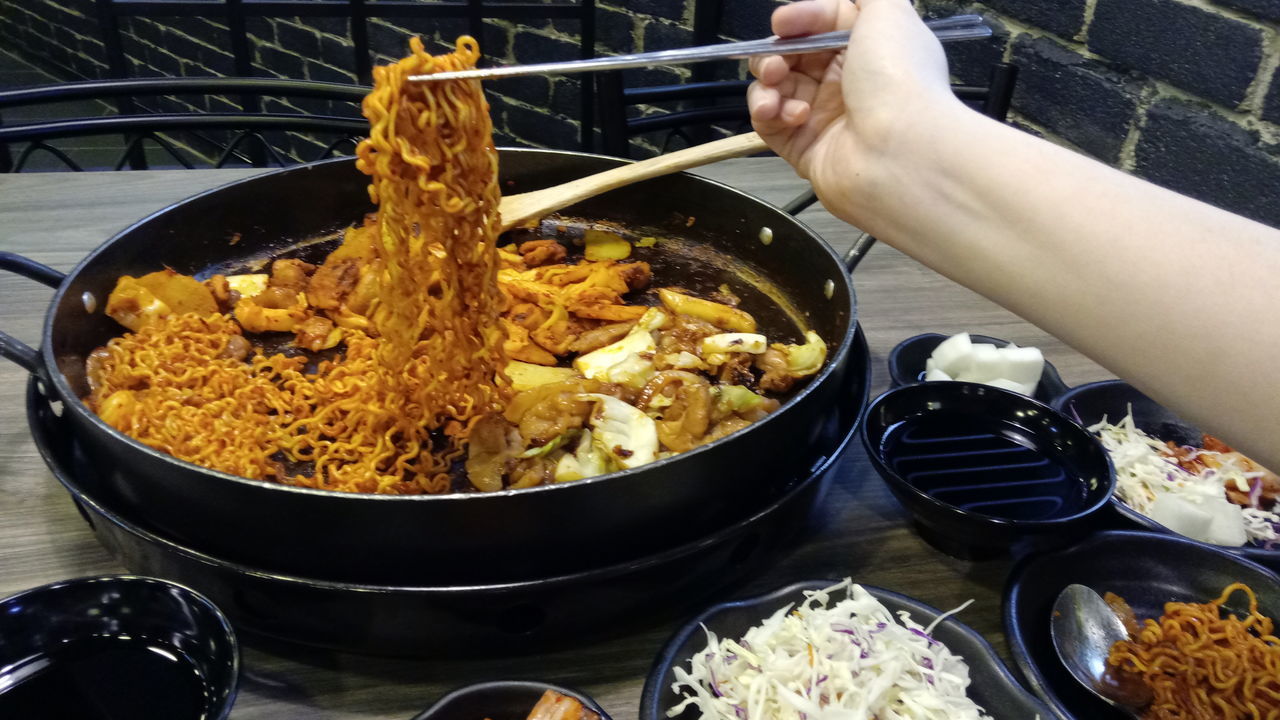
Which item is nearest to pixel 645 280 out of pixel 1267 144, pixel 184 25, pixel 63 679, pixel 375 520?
pixel 375 520

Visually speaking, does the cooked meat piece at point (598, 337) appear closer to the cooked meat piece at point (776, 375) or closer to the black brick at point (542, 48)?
the cooked meat piece at point (776, 375)

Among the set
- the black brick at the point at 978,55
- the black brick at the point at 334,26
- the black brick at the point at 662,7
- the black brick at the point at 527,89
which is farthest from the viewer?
the black brick at the point at 334,26

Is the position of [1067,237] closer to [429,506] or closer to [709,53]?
[709,53]

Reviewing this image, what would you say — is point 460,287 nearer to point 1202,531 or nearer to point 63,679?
point 63,679

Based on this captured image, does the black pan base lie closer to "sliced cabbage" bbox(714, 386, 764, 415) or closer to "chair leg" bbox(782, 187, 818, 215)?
"sliced cabbage" bbox(714, 386, 764, 415)

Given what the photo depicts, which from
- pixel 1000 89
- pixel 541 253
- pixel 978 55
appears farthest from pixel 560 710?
pixel 978 55

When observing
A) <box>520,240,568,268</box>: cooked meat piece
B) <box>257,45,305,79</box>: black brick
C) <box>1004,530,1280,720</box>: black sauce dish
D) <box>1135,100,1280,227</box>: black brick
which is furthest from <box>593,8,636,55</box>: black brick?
<box>1004,530,1280,720</box>: black sauce dish

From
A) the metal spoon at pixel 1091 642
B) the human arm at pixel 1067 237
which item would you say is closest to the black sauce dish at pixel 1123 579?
the metal spoon at pixel 1091 642
